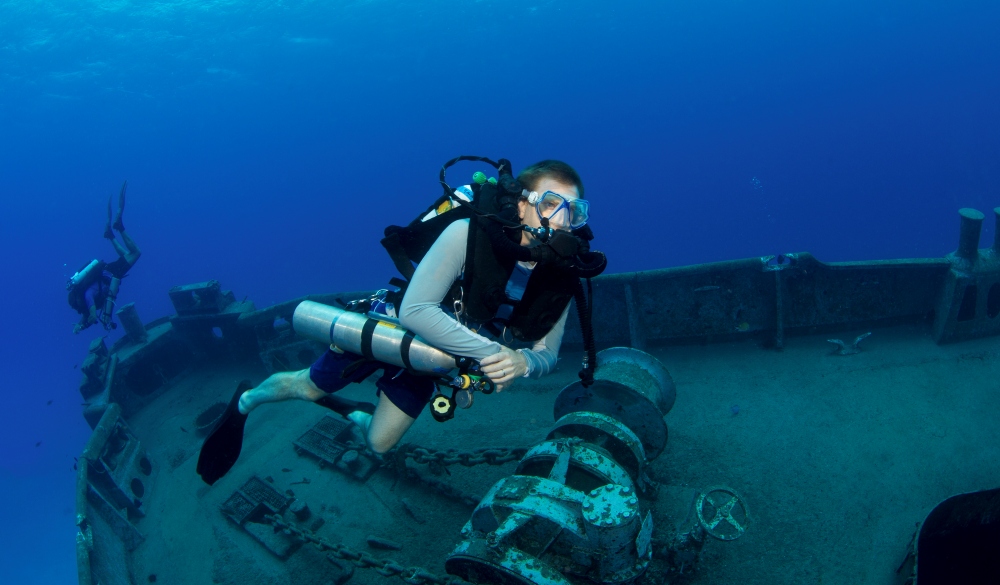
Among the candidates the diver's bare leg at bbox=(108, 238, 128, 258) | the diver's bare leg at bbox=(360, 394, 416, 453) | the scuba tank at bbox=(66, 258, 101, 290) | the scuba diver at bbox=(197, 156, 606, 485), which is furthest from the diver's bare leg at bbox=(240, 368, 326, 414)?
the diver's bare leg at bbox=(108, 238, 128, 258)

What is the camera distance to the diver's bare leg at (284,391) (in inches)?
151

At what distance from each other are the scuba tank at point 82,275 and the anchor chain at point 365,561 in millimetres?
8767

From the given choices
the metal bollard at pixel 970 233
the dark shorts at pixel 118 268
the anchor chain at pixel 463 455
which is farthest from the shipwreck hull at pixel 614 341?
the dark shorts at pixel 118 268

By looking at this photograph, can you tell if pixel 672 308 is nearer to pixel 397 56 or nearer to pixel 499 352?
pixel 499 352

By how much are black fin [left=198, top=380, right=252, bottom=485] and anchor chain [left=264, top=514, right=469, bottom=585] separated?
87 cm

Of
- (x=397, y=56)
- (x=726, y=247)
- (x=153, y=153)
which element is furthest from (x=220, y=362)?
(x=153, y=153)

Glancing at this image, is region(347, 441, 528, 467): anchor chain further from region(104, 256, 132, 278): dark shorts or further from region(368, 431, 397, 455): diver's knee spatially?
region(104, 256, 132, 278): dark shorts

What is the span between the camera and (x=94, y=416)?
7.48 metres

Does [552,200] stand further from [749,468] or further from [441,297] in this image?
[749,468]

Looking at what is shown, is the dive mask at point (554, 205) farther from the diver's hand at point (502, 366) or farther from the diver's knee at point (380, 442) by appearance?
the diver's knee at point (380, 442)

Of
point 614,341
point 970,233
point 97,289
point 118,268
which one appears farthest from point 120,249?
point 970,233

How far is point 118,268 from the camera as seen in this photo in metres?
11.2

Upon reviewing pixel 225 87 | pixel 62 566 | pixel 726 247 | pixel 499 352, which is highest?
pixel 225 87

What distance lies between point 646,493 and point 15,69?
8198 centimetres
